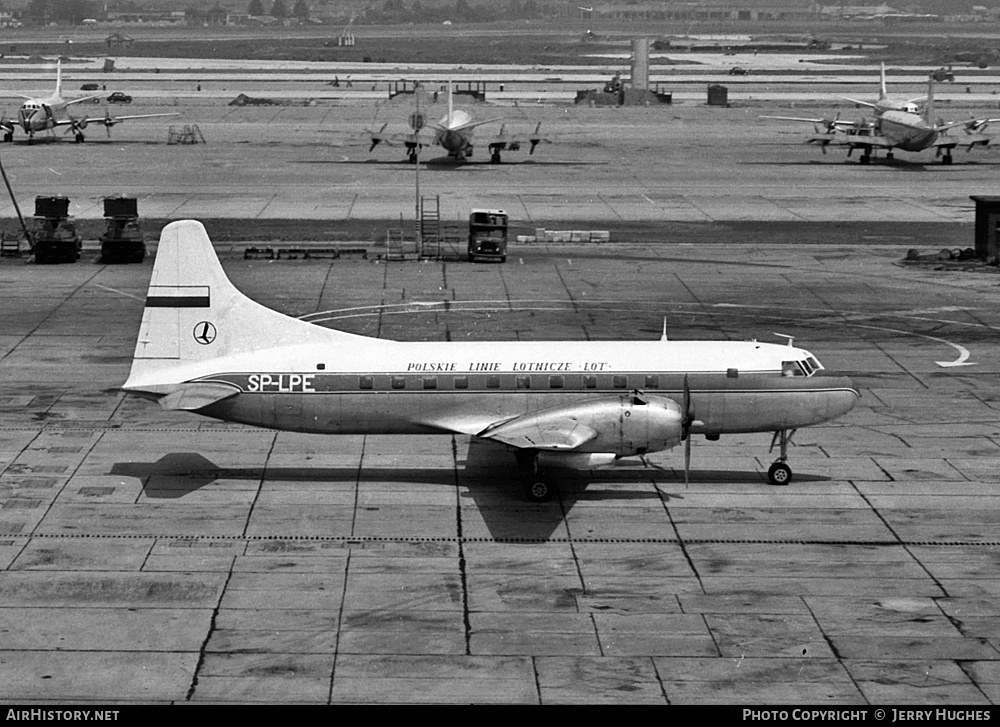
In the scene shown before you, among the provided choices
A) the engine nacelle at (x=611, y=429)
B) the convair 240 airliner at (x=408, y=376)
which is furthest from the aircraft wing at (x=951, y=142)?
the engine nacelle at (x=611, y=429)

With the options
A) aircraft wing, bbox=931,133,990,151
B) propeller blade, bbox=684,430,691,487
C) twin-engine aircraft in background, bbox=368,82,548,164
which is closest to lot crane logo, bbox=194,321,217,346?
propeller blade, bbox=684,430,691,487

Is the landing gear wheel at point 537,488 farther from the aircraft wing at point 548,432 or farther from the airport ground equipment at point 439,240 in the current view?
the airport ground equipment at point 439,240

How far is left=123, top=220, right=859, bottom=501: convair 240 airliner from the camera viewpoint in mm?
37062

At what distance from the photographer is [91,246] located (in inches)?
2963

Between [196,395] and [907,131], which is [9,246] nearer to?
[196,395]

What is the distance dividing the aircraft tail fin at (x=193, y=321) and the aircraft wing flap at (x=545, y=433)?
5.18 metres

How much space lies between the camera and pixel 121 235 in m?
70.1

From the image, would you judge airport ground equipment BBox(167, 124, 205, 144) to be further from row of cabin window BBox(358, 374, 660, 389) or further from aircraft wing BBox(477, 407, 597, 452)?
aircraft wing BBox(477, 407, 597, 452)

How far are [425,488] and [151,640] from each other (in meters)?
11.1

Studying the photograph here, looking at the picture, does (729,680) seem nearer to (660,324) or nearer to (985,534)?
(985,534)

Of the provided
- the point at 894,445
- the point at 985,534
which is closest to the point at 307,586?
the point at 985,534

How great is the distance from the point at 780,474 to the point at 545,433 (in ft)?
23.2

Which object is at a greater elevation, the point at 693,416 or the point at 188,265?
the point at 188,265

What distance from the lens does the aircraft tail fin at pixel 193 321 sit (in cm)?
3762
